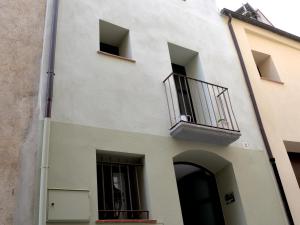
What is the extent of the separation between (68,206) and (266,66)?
8265 millimetres

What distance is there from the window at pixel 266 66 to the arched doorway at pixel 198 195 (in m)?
4.30

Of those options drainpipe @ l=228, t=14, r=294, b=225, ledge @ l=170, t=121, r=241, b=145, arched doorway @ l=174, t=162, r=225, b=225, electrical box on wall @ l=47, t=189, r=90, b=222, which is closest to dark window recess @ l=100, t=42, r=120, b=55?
ledge @ l=170, t=121, r=241, b=145

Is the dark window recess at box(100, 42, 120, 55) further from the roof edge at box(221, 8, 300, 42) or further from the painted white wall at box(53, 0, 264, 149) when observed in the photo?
the roof edge at box(221, 8, 300, 42)

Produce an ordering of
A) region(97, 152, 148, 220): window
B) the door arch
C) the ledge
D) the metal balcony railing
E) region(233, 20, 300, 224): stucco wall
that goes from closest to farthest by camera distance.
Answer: region(97, 152, 148, 220): window < the ledge < the door arch < the metal balcony railing < region(233, 20, 300, 224): stucco wall

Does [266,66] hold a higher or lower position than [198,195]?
higher

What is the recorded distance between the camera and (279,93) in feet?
32.5

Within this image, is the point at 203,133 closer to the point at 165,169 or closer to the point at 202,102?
the point at 165,169

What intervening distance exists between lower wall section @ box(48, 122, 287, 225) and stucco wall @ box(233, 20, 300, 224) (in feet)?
1.95

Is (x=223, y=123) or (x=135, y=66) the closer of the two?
(x=135, y=66)

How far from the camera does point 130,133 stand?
21.2 feet

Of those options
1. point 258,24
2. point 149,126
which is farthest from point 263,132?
point 258,24

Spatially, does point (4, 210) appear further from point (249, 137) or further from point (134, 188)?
point (249, 137)

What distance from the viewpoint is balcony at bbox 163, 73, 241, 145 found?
22.9 ft

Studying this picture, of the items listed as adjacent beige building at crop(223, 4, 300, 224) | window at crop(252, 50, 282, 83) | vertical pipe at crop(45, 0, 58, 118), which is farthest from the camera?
window at crop(252, 50, 282, 83)
